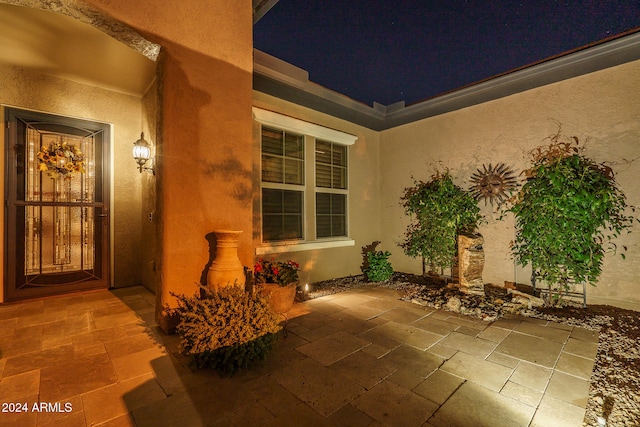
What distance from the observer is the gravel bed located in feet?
6.04

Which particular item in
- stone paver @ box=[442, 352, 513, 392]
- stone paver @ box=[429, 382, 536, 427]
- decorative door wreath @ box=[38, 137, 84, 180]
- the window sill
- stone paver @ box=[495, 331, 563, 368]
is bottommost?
stone paver @ box=[495, 331, 563, 368]

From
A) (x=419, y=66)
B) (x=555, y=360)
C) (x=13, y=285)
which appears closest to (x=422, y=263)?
(x=555, y=360)

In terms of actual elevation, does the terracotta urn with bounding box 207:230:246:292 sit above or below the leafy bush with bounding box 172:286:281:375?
above

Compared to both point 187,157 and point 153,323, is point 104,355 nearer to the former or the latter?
point 153,323

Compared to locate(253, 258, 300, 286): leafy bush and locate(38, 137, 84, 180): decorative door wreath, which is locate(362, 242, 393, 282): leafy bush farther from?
locate(38, 137, 84, 180): decorative door wreath

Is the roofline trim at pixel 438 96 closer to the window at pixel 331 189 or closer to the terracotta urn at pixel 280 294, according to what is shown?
the window at pixel 331 189

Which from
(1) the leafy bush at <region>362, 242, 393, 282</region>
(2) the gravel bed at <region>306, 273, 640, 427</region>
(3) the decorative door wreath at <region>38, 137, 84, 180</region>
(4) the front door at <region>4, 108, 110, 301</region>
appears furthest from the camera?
(1) the leafy bush at <region>362, 242, 393, 282</region>

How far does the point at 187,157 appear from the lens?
286 cm

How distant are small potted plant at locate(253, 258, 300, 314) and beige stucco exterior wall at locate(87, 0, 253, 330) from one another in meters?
0.42

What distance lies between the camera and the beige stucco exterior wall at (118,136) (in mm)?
3927

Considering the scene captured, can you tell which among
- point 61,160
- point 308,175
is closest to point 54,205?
point 61,160

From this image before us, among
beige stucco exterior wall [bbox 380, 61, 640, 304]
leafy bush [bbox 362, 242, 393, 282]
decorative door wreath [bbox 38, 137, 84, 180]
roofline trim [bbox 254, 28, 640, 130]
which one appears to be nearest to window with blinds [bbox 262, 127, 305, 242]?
roofline trim [bbox 254, 28, 640, 130]

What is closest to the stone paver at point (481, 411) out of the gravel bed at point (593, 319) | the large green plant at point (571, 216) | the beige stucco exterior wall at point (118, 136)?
the gravel bed at point (593, 319)

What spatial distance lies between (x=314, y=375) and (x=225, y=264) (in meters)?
1.38
